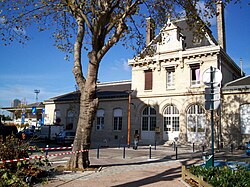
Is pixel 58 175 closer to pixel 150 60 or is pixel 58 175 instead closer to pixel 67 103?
pixel 150 60

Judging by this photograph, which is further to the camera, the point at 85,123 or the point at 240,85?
the point at 240,85

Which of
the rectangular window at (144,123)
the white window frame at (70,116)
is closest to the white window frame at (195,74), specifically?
the rectangular window at (144,123)

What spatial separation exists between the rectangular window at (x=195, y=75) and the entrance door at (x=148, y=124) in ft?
16.9

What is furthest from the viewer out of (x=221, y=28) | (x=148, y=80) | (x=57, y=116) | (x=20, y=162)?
(x=57, y=116)

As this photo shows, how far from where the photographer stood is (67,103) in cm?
3388

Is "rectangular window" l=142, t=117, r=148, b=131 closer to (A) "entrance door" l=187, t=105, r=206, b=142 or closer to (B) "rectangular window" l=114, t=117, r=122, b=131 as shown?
(B) "rectangular window" l=114, t=117, r=122, b=131

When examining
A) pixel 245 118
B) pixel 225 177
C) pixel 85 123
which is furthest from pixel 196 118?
pixel 225 177

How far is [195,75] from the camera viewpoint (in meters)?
25.1

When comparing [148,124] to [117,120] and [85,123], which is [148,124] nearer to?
[117,120]

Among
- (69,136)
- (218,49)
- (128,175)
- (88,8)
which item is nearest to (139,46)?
(88,8)

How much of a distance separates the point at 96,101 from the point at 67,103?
80.1ft

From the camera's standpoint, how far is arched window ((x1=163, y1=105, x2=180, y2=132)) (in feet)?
82.5

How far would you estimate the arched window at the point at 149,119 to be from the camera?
26.6 meters

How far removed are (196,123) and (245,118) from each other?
429cm
